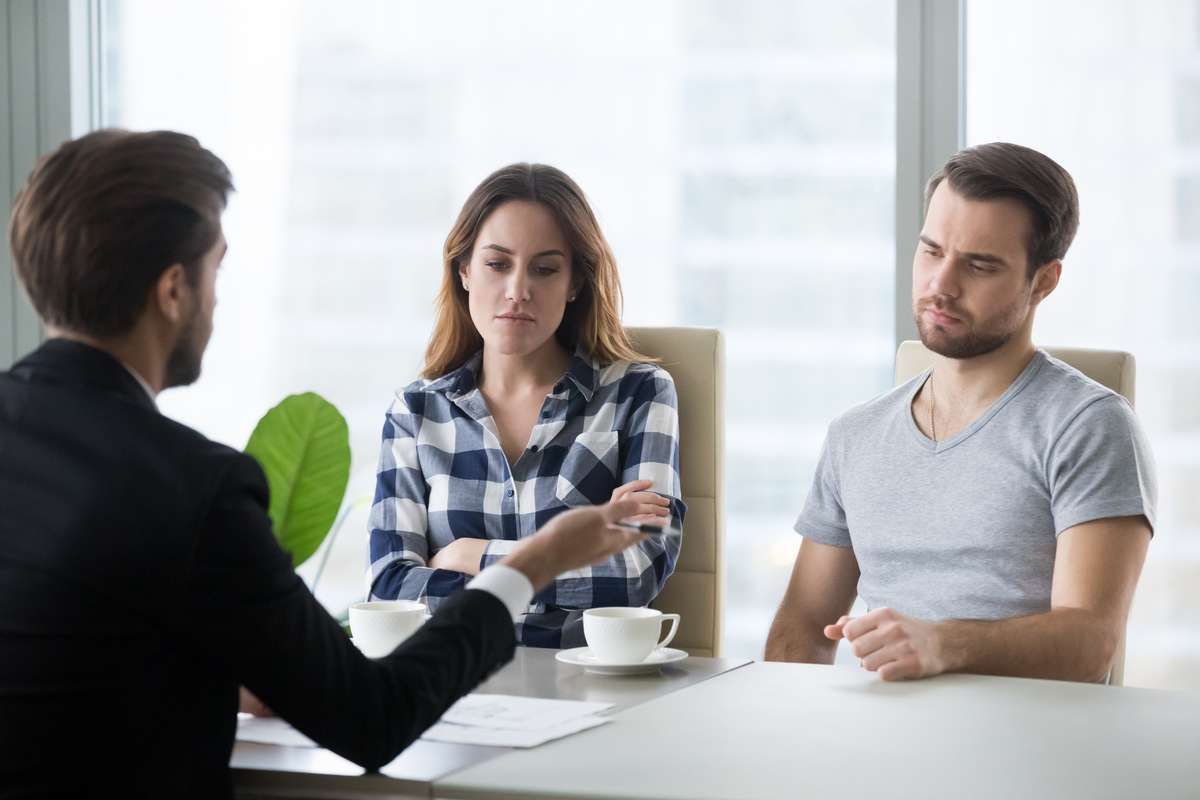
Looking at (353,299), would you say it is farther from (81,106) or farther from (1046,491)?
(1046,491)

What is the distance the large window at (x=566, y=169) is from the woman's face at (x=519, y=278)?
760 millimetres

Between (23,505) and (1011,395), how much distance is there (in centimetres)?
147

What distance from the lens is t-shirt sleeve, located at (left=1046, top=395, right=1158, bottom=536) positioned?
1.91 meters

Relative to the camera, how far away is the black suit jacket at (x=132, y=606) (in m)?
1.12

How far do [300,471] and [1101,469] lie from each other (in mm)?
1139

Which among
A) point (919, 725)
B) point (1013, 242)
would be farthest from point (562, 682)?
point (1013, 242)

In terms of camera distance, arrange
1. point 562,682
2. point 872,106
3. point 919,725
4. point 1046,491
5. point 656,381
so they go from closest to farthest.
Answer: point 919,725 → point 562,682 → point 1046,491 → point 656,381 → point 872,106

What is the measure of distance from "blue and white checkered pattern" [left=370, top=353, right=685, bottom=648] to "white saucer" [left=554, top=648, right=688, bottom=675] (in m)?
0.40

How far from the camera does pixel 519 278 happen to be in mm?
2389

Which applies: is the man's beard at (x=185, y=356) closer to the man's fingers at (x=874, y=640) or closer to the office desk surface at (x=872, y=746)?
the office desk surface at (x=872, y=746)

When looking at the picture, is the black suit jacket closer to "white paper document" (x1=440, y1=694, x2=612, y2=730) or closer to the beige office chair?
"white paper document" (x1=440, y1=694, x2=612, y2=730)

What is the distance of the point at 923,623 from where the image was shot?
1.66 meters

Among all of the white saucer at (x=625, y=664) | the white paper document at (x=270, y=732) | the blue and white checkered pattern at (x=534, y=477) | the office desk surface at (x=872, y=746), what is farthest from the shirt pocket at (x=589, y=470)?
the white paper document at (x=270, y=732)

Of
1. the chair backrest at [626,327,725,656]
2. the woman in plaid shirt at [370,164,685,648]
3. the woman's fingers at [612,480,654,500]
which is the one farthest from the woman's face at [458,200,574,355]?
the woman's fingers at [612,480,654,500]
